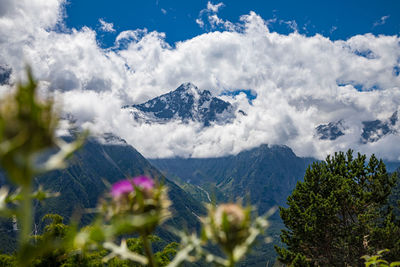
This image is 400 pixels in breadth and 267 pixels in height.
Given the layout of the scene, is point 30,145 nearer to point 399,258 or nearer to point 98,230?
point 98,230

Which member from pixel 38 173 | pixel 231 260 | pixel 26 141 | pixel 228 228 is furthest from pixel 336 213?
pixel 26 141

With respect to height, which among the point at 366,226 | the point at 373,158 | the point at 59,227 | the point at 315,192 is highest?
the point at 373,158

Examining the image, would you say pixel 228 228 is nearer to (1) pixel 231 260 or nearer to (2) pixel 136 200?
(1) pixel 231 260

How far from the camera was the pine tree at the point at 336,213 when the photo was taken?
88.3 ft

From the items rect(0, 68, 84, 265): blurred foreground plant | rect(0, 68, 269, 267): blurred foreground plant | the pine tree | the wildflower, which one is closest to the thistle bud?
rect(0, 68, 269, 267): blurred foreground plant

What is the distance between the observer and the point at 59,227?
14727 millimetres

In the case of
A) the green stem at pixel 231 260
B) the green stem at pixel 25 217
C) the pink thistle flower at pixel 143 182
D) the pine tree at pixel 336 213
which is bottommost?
the green stem at pixel 231 260

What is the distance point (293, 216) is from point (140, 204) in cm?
2989

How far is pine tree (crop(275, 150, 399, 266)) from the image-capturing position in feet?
88.3

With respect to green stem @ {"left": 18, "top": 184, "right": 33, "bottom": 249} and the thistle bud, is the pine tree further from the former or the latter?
green stem @ {"left": 18, "top": 184, "right": 33, "bottom": 249}

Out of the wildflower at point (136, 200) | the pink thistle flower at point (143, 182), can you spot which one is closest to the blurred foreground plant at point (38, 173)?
the wildflower at point (136, 200)

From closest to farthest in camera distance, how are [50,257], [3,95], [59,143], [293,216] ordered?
[3,95]
[59,143]
[50,257]
[293,216]

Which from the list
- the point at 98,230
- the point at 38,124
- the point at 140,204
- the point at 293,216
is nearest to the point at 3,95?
the point at 38,124

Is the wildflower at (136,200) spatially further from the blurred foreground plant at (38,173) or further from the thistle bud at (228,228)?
the thistle bud at (228,228)
